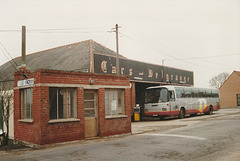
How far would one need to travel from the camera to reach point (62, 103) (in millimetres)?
11578

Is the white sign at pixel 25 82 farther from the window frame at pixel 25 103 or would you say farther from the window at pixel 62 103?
the window at pixel 62 103

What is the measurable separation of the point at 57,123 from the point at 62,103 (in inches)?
38.0

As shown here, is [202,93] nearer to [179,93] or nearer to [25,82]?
[179,93]

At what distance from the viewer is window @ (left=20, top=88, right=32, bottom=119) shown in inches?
464

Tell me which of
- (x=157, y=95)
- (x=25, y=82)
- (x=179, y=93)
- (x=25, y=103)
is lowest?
(x=25, y=103)

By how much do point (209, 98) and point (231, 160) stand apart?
24.2m

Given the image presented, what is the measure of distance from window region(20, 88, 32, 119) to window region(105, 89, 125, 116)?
3.80 metres

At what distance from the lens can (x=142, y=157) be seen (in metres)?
8.09

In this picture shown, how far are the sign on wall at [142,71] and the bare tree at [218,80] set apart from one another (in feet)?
127

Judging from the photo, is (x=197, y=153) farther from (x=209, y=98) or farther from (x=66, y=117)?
(x=209, y=98)

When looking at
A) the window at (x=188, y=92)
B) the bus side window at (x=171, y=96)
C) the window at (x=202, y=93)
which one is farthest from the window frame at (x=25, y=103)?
the window at (x=202, y=93)

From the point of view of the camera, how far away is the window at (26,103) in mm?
11773

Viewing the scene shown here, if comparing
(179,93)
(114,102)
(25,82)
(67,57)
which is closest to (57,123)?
(25,82)

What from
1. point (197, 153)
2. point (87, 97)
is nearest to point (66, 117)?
point (87, 97)
